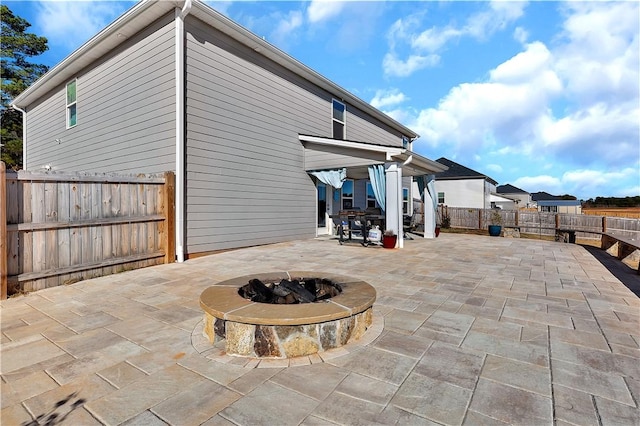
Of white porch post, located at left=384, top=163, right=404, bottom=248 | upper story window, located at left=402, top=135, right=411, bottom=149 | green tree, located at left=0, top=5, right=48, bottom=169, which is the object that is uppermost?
green tree, located at left=0, top=5, right=48, bottom=169

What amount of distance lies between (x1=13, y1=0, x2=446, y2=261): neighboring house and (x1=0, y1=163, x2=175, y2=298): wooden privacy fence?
48cm

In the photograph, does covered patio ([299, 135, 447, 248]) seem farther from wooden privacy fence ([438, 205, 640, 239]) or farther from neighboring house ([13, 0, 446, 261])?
wooden privacy fence ([438, 205, 640, 239])

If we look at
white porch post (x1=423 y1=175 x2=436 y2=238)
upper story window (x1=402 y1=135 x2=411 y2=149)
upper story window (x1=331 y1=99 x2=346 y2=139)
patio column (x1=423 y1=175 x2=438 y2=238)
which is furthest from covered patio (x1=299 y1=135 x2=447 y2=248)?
upper story window (x1=402 y1=135 x2=411 y2=149)

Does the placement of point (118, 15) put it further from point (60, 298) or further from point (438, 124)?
point (438, 124)

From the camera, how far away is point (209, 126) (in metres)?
6.75

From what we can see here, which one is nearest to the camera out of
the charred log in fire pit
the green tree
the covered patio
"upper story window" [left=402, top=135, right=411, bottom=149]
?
the charred log in fire pit

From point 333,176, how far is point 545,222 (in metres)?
10.6

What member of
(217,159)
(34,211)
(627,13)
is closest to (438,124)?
(627,13)

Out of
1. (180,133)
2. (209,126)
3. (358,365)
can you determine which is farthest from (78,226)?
(358,365)

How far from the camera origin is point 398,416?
5.31ft

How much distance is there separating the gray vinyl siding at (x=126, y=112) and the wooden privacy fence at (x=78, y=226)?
1.16 m

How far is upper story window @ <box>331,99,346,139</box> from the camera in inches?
423

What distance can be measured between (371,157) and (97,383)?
7206 millimetres

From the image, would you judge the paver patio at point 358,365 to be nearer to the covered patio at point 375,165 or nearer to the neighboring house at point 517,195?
the covered patio at point 375,165
